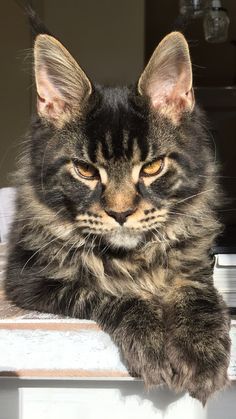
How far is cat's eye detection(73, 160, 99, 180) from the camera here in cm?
109

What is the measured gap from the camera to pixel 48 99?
1.19 meters

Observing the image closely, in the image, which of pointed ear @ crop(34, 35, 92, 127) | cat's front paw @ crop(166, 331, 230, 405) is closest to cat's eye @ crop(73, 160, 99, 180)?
pointed ear @ crop(34, 35, 92, 127)

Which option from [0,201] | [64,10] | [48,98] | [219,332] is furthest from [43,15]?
[219,332]

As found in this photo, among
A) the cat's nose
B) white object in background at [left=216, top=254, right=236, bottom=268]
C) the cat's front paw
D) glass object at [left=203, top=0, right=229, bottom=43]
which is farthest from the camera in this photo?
glass object at [left=203, top=0, right=229, bottom=43]

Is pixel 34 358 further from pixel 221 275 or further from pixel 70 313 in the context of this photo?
pixel 221 275

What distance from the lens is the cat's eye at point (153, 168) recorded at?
3.59ft

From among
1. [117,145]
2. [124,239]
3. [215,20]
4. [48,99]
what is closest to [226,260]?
[124,239]

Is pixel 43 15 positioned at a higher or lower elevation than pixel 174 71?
lower

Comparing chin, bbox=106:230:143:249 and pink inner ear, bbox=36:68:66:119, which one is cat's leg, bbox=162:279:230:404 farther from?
pink inner ear, bbox=36:68:66:119

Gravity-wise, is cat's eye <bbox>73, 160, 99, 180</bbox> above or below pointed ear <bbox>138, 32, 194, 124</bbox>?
below

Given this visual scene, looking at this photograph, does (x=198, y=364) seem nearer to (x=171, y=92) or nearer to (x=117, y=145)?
(x=117, y=145)

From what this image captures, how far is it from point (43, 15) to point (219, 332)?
321cm

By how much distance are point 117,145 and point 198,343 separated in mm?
424

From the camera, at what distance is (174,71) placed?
1.15 meters
